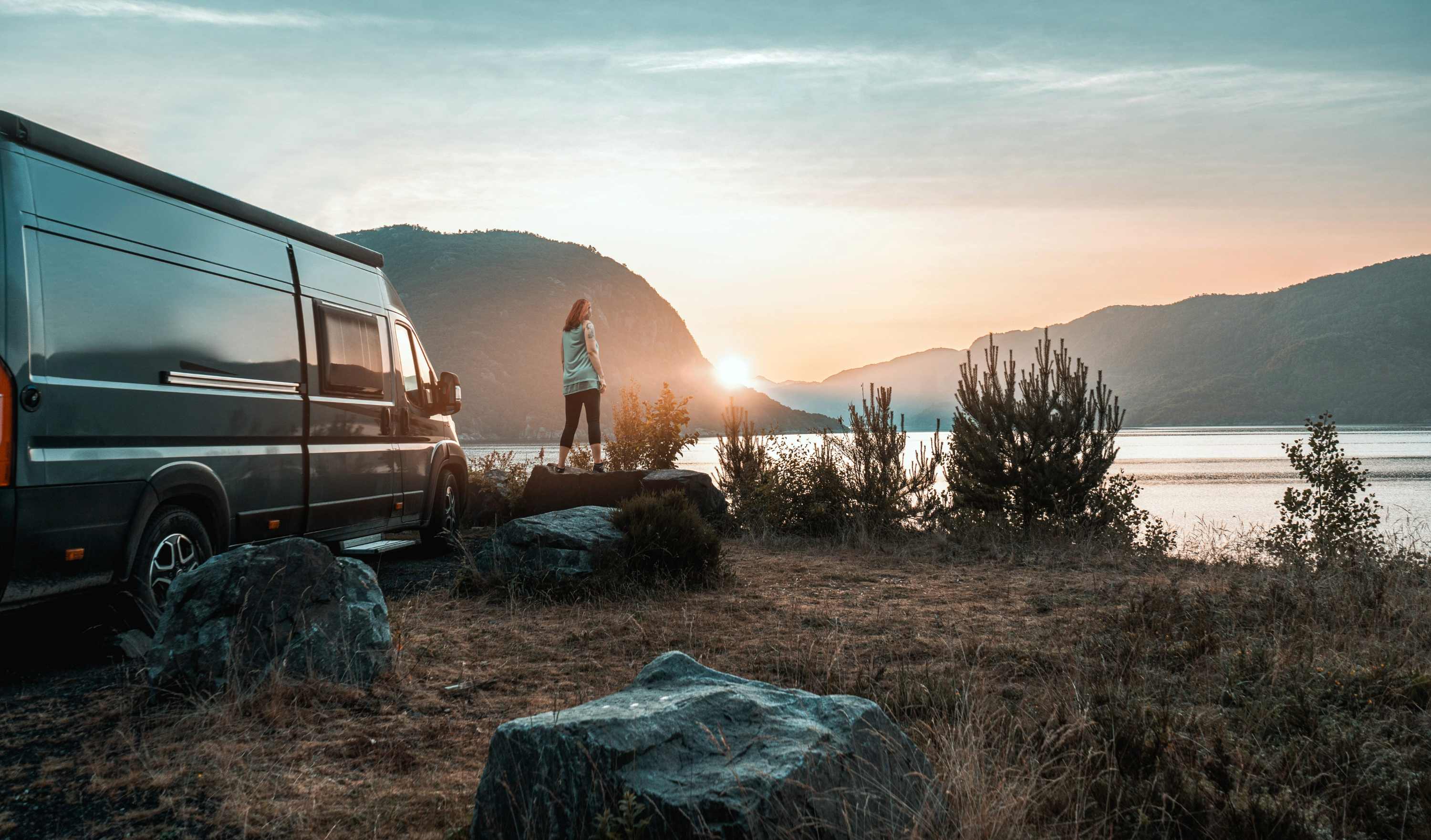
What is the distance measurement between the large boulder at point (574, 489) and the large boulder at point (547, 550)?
3201 millimetres

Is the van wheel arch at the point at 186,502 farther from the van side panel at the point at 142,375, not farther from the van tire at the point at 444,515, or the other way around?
the van tire at the point at 444,515

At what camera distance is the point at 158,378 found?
504 centimetres

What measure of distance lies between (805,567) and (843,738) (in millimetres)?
6800

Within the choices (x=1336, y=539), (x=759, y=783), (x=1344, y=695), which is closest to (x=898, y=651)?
(x=1344, y=695)

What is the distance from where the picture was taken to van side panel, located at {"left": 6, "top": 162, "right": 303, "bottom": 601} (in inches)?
171

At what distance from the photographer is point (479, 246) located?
16512cm

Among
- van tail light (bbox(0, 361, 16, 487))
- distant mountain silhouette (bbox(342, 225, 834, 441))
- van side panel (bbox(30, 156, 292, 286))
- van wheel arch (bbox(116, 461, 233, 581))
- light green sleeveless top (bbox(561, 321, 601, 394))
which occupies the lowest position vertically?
van wheel arch (bbox(116, 461, 233, 581))

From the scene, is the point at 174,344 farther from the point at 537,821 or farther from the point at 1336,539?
the point at 1336,539

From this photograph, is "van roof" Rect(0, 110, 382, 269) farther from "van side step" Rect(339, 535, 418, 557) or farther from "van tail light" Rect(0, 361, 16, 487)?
"van side step" Rect(339, 535, 418, 557)

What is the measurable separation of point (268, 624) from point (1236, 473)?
171 feet

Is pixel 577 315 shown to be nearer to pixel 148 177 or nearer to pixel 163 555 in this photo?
pixel 148 177

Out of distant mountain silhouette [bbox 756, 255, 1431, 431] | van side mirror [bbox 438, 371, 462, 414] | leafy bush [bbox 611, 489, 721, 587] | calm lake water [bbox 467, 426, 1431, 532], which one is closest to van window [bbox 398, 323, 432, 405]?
van side mirror [bbox 438, 371, 462, 414]

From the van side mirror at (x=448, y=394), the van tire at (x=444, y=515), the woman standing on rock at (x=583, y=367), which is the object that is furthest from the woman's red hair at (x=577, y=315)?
the van tire at (x=444, y=515)

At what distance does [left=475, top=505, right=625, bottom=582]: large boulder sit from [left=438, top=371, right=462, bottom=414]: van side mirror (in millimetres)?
2168
